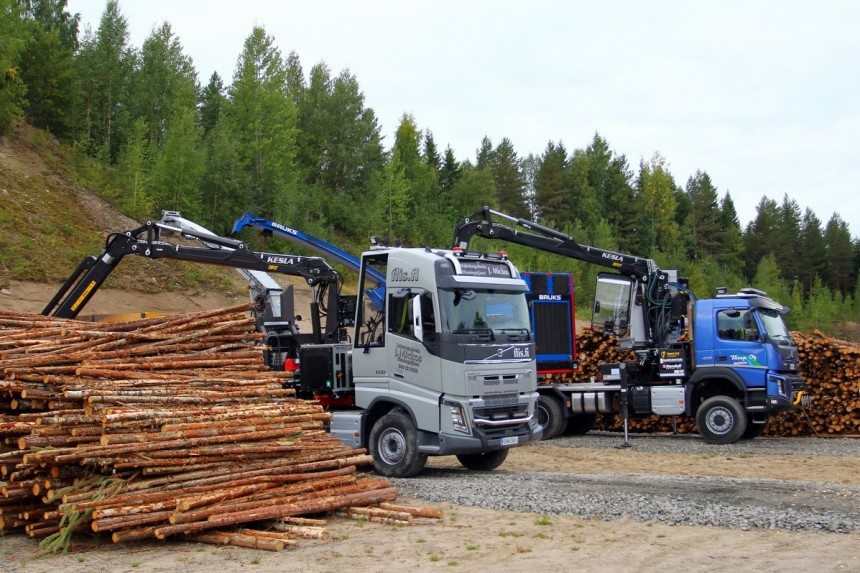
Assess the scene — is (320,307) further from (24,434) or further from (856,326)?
(856,326)

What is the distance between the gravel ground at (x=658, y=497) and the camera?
9219 mm

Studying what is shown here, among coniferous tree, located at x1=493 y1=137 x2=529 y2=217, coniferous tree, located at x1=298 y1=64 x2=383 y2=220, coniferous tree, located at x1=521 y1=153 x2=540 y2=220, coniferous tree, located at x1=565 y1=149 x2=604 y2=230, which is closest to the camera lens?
coniferous tree, located at x1=298 y1=64 x2=383 y2=220

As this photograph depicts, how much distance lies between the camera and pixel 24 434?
28.6 feet

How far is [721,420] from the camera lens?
17.2 metres

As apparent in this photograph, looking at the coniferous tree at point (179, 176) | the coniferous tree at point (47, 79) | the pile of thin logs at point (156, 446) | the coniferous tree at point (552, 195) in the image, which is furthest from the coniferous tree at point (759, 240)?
the pile of thin logs at point (156, 446)

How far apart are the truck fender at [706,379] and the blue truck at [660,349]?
21 millimetres

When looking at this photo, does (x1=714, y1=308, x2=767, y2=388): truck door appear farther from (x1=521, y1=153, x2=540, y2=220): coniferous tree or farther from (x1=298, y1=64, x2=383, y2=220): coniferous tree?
(x1=521, y1=153, x2=540, y2=220): coniferous tree

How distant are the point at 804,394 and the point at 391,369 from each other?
9.48m

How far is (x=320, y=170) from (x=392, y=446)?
154ft

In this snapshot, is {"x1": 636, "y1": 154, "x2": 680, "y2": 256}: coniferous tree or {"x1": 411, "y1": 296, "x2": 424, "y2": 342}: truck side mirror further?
{"x1": 636, "y1": 154, "x2": 680, "y2": 256}: coniferous tree

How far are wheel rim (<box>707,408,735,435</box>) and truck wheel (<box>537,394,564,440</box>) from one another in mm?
3114

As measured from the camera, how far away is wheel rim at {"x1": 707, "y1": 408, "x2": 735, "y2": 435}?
670 inches

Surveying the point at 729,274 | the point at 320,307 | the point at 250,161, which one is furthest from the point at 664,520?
the point at 729,274

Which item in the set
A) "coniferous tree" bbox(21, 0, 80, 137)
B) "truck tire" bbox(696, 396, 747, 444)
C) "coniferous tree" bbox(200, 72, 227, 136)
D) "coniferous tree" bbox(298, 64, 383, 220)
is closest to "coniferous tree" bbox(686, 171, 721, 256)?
"coniferous tree" bbox(298, 64, 383, 220)
